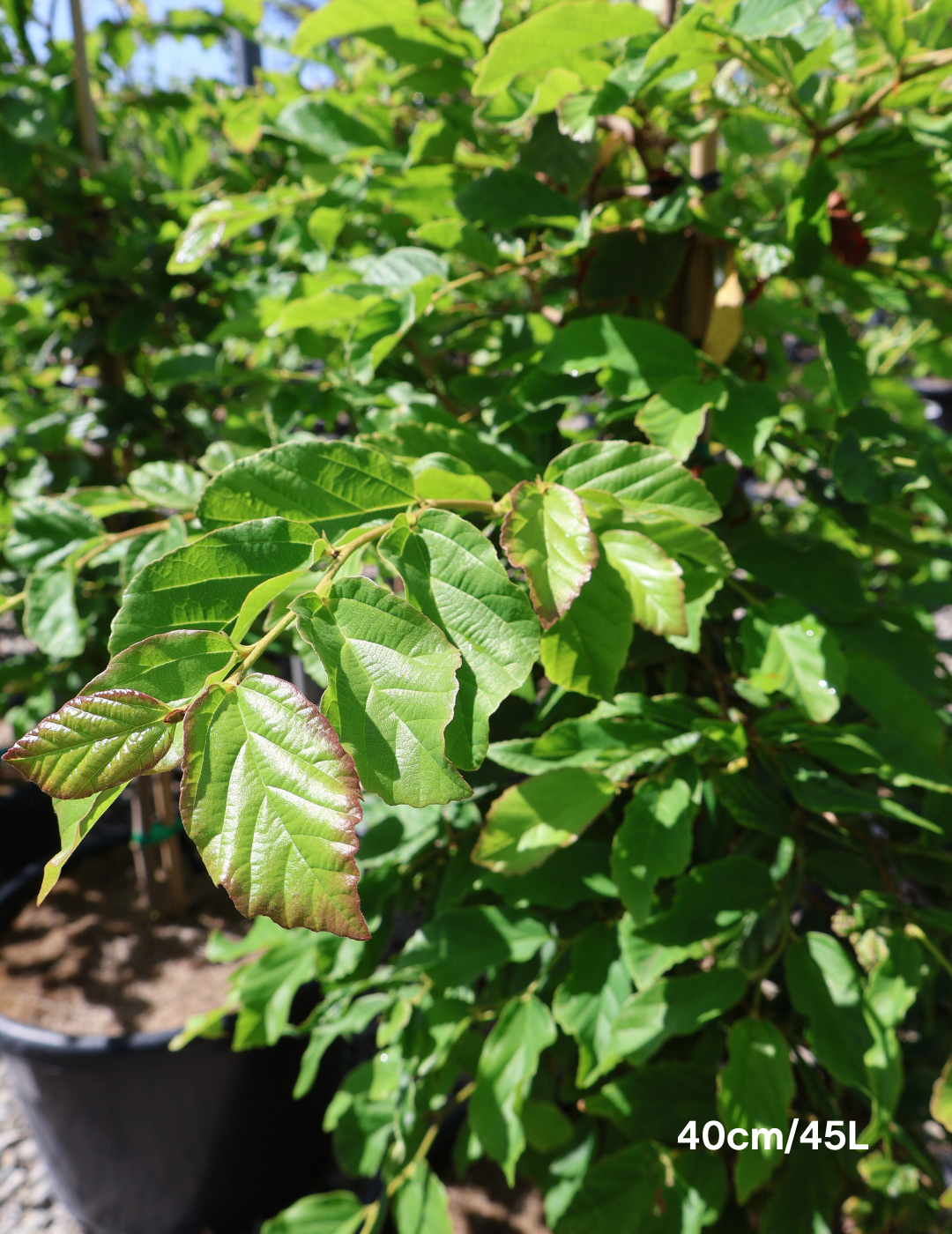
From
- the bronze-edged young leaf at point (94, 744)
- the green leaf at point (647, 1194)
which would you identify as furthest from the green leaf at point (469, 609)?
the green leaf at point (647, 1194)

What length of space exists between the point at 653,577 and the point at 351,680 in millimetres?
170

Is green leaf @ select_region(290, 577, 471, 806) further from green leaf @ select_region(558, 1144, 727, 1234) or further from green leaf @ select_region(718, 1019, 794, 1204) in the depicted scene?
green leaf @ select_region(558, 1144, 727, 1234)

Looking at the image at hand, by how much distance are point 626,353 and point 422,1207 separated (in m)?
0.77

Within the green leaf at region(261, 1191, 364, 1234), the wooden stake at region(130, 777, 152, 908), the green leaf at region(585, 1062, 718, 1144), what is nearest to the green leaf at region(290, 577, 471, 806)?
the green leaf at region(585, 1062, 718, 1144)

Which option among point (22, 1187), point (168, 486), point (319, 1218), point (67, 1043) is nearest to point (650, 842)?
point (168, 486)

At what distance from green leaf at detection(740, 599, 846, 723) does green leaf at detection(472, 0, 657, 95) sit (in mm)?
390

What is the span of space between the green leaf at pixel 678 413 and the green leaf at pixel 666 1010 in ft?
1.21

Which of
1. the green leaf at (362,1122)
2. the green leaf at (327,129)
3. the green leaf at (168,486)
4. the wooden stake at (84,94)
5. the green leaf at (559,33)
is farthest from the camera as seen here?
the wooden stake at (84,94)

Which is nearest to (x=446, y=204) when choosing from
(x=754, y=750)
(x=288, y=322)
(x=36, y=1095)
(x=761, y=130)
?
(x=288, y=322)

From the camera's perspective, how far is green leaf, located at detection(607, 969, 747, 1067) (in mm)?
570

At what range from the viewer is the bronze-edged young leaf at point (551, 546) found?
355 millimetres

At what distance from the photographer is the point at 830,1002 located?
58cm

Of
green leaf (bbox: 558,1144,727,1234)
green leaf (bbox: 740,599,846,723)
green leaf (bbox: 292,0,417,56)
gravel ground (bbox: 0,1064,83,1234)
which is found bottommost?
gravel ground (bbox: 0,1064,83,1234)

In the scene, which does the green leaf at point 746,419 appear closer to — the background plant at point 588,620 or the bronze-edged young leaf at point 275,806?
the background plant at point 588,620
